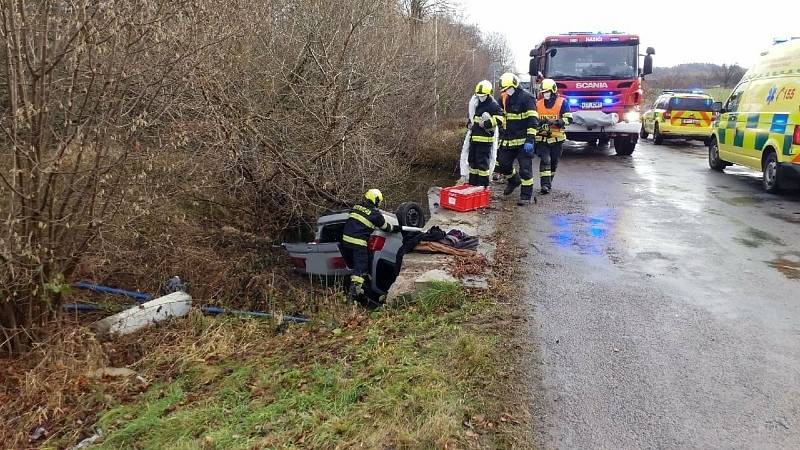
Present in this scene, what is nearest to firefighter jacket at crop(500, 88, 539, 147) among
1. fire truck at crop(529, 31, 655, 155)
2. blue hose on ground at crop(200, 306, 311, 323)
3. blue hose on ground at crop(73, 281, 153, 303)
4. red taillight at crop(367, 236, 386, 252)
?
red taillight at crop(367, 236, 386, 252)

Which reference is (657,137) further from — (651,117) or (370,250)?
(370,250)

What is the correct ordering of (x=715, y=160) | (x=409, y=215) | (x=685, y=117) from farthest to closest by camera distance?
(x=685, y=117), (x=715, y=160), (x=409, y=215)

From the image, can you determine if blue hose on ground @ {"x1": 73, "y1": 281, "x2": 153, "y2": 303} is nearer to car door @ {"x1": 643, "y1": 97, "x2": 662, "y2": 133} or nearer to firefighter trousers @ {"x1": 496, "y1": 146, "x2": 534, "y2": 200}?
firefighter trousers @ {"x1": 496, "y1": 146, "x2": 534, "y2": 200}

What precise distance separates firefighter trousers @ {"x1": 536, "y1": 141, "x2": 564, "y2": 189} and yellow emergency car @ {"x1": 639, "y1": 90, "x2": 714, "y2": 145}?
9.72 metres

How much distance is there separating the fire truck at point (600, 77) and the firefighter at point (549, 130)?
3597 millimetres

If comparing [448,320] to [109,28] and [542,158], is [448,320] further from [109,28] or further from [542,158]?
[542,158]

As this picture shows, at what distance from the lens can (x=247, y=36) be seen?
7562 millimetres

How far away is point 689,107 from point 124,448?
56.5ft

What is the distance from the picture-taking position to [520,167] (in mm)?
8414

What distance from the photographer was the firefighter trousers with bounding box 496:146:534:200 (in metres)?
8.30

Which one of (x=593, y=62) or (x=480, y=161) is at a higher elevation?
(x=593, y=62)

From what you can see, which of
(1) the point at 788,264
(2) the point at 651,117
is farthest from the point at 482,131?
(2) the point at 651,117

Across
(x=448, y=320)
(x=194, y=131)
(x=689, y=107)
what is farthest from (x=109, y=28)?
(x=689, y=107)

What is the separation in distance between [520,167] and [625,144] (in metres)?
6.70
